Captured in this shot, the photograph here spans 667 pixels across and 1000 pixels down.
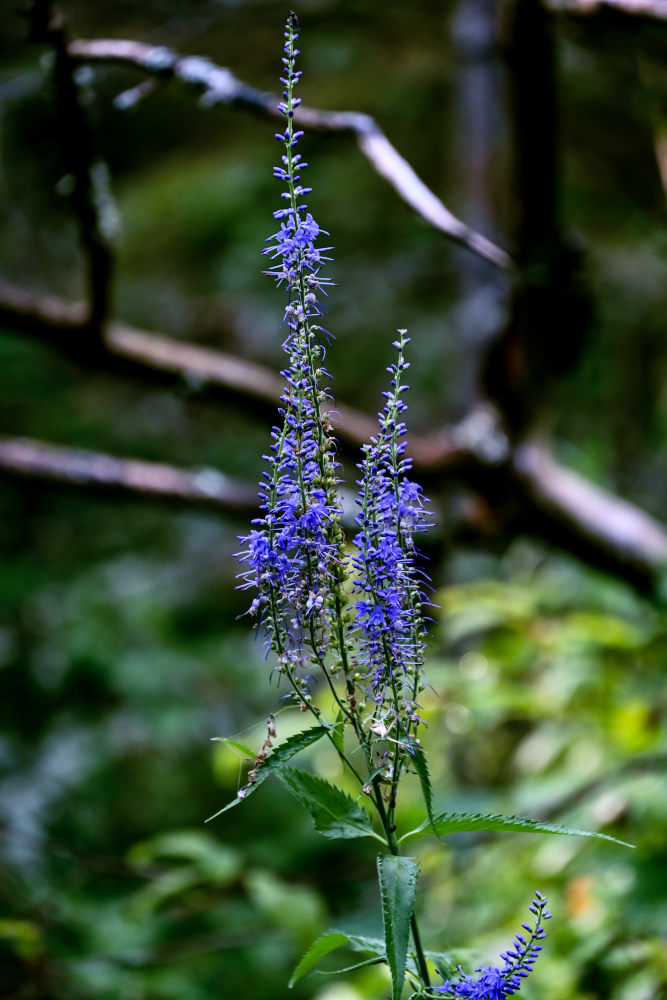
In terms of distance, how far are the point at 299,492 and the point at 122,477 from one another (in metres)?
1.50

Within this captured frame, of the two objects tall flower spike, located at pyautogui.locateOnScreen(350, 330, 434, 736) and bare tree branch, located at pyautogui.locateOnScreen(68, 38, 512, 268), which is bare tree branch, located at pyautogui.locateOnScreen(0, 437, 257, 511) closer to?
bare tree branch, located at pyautogui.locateOnScreen(68, 38, 512, 268)

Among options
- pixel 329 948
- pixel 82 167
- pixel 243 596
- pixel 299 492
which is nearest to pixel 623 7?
pixel 82 167

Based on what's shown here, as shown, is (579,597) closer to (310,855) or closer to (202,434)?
(310,855)

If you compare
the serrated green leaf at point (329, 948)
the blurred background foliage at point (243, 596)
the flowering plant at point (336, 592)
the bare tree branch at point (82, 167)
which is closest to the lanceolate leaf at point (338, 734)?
the flowering plant at point (336, 592)

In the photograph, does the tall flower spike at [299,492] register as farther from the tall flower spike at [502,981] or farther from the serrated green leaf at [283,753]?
the tall flower spike at [502,981]

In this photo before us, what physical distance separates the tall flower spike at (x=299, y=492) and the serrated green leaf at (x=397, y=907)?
115mm

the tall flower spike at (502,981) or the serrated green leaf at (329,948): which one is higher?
the serrated green leaf at (329,948)

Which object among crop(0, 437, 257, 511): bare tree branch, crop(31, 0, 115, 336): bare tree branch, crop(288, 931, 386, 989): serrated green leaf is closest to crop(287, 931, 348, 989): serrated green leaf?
crop(288, 931, 386, 989): serrated green leaf

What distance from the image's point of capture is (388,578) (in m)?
0.53

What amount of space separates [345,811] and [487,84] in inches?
96.4

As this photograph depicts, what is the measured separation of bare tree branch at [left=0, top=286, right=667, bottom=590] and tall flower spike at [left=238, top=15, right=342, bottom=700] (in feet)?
4.75

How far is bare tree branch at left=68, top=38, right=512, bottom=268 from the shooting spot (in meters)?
1.08

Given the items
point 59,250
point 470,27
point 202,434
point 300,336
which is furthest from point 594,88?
point 300,336

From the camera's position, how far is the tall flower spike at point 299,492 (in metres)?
0.51
